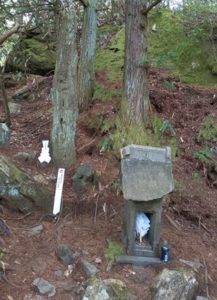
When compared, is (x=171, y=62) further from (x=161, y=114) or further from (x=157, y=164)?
(x=157, y=164)

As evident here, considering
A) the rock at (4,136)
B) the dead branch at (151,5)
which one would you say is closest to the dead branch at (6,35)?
the rock at (4,136)

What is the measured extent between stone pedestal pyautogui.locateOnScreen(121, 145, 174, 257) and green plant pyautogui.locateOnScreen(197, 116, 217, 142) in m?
2.17

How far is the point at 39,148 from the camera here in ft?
18.7

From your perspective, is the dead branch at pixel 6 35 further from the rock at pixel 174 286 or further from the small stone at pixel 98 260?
the rock at pixel 174 286

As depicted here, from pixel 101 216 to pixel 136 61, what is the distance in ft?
7.21

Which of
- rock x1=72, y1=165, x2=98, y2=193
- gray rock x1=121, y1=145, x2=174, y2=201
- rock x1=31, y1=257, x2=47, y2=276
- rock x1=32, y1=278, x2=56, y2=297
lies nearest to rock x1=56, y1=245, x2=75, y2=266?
rock x1=31, y1=257, x2=47, y2=276

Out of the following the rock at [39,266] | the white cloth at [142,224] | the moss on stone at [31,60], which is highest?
the moss on stone at [31,60]

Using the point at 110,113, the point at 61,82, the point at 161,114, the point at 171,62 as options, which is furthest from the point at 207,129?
the point at 61,82

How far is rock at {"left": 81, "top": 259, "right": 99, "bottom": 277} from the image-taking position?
409 cm

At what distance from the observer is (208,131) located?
655cm

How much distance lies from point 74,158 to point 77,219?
36.3 inches

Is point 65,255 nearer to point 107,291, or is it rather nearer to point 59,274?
point 59,274

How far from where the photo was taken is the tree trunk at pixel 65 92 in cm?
512

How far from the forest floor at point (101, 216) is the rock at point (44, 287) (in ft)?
0.15
